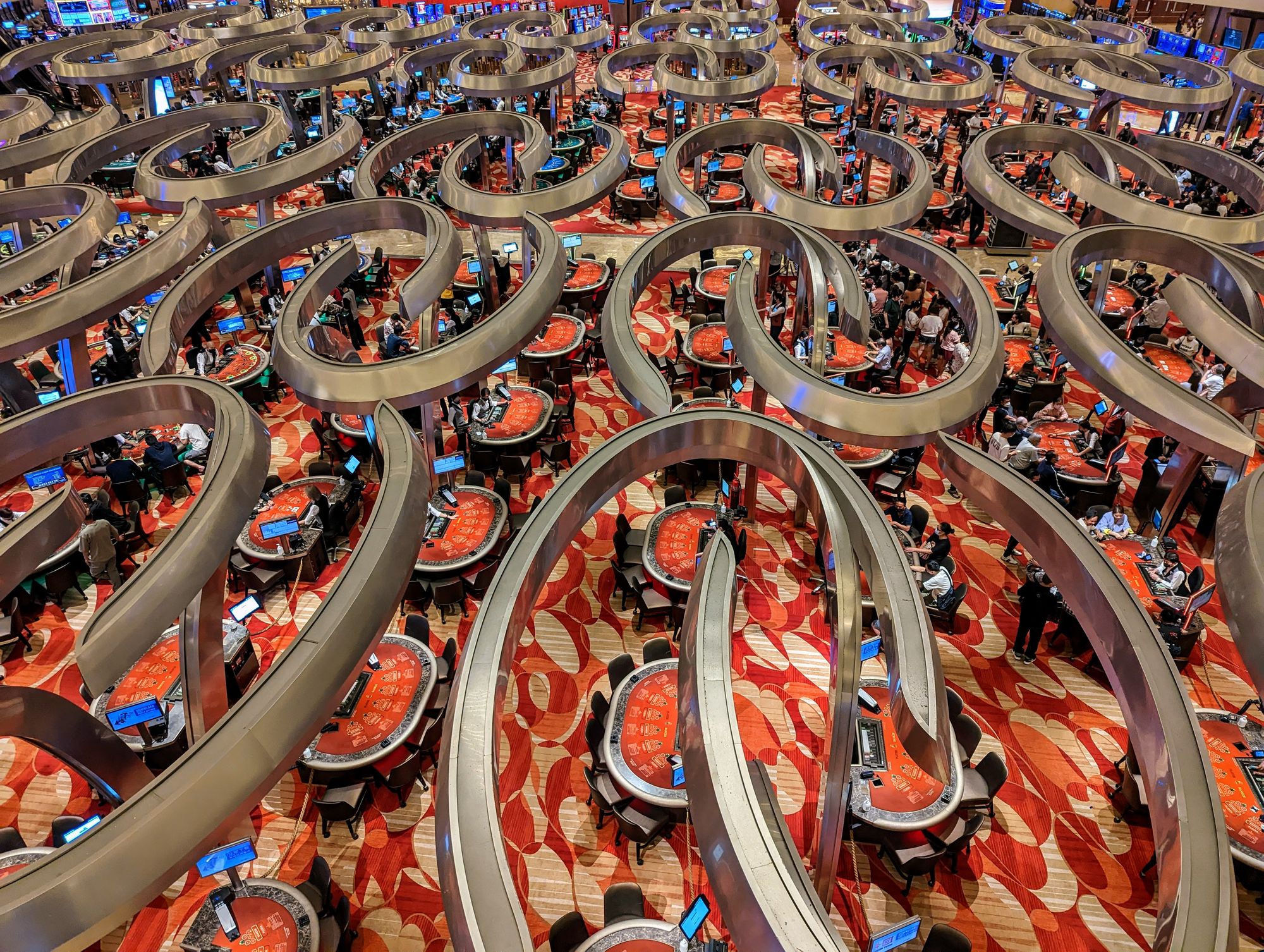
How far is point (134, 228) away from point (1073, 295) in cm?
2342

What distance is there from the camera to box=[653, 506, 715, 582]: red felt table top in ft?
38.3

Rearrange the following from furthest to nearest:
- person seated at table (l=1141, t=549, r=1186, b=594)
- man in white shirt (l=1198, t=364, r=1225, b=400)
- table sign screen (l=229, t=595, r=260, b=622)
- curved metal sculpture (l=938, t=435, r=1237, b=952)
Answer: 1. man in white shirt (l=1198, t=364, r=1225, b=400)
2. person seated at table (l=1141, t=549, r=1186, b=594)
3. table sign screen (l=229, t=595, r=260, b=622)
4. curved metal sculpture (l=938, t=435, r=1237, b=952)

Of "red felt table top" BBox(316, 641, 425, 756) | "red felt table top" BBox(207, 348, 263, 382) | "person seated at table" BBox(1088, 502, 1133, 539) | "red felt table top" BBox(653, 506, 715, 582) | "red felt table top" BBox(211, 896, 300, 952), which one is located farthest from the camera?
"red felt table top" BBox(207, 348, 263, 382)

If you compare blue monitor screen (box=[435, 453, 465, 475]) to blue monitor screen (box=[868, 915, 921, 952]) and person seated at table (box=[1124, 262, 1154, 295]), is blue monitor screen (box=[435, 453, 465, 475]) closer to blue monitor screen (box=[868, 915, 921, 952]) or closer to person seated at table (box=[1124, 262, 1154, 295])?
blue monitor screen (box=[868, 915, 921, 952])

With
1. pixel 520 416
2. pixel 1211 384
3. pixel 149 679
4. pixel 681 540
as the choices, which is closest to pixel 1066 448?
pixel 1211 384

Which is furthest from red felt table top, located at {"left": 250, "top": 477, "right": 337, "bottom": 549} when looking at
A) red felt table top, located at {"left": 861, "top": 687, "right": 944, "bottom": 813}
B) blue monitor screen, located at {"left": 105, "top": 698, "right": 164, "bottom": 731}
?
red felt table top, located at {"left": 861, "top": 687, "right": 944, "bottom": 813}

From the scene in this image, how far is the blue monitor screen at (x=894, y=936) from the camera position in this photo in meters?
7.00

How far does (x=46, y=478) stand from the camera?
12898 millimetres

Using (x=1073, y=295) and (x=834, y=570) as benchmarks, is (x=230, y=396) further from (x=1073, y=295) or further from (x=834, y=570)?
(x=1073, y=295)

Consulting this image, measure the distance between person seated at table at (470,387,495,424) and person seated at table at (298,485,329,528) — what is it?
309 cm

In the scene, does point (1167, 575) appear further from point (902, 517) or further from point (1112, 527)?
point (902, 517)

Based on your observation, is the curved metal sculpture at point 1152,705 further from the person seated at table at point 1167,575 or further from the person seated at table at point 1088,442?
the person seated at table at point 1088,442

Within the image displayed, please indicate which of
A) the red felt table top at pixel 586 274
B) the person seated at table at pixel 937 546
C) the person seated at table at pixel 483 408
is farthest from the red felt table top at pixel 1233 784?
the red felt table top at pixel 586 274

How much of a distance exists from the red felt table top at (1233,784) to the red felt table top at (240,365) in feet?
54.0
